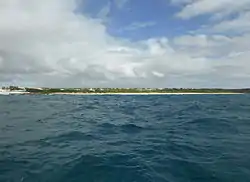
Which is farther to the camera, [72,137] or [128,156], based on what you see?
[72,137]

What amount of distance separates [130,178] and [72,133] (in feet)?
35.6

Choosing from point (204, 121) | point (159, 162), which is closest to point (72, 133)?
point (159, 162)

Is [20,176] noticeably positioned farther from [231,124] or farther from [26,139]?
[231,124]

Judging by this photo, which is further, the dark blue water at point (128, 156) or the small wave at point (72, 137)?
the small wave at point (72, 137)

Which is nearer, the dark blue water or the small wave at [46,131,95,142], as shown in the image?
the dark blue water

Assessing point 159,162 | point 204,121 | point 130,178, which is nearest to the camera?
point 130,178

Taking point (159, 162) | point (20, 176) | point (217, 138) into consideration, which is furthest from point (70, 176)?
point (217, 138)

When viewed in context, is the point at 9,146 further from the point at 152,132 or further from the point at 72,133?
the point at 152,132

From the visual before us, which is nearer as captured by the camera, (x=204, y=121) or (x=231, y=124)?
(x=231, y=124)

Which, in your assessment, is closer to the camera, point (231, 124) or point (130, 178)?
point (130, 178)

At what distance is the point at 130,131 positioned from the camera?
2238 centimetres

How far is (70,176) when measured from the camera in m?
11.6

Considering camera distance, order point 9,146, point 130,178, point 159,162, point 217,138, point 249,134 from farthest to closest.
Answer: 1. point 249,134
2. point 217,138
3. point 9,146
4. point 159,162
5. point 130,178

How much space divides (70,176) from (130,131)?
11090 millimetres
